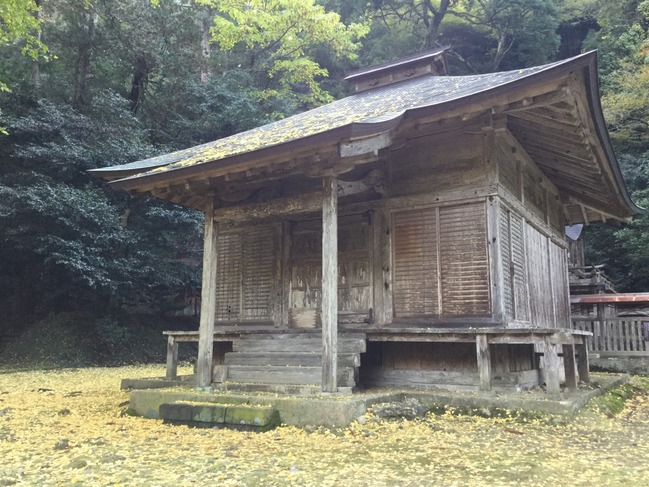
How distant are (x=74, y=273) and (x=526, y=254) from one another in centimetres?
1388

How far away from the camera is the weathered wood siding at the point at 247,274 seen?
10.2m

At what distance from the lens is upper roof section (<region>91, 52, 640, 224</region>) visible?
6.70 m

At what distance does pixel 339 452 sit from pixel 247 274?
18.7 ft

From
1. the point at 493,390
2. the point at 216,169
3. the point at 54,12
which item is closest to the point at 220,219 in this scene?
the point at 216,169

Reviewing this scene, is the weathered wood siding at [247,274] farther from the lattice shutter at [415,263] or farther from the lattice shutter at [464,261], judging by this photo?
the lattice shutter at [464,261]

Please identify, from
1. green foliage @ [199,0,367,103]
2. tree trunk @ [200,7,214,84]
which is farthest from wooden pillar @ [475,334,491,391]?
green foliage @ [199,0,367,103]

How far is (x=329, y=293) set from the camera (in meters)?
7.03

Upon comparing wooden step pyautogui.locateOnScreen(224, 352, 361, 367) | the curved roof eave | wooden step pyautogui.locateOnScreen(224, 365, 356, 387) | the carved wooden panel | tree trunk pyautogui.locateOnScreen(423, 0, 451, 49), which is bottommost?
wooden step pyautogui.locateOnScreen(224, 365, 356, 387)

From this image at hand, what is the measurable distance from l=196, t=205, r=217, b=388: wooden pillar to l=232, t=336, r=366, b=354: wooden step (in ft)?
2.46

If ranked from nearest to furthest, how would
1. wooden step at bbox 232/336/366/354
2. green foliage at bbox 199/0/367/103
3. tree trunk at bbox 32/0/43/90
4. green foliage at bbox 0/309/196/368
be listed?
wooden step at bbox 232/336/366/354, green foliage at bbox 0/309/196/368, tree trunk at bbox 32/0/43/90, green foliage at bbox 199/0/367/103

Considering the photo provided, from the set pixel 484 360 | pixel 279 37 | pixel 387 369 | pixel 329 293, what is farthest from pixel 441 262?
pixel 279 37

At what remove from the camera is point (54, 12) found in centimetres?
2052

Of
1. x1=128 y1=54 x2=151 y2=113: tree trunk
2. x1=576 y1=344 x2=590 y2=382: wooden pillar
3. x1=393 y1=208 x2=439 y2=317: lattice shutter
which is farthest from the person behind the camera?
x1=128 y1=54 x2=151 y2=113: tree trunk

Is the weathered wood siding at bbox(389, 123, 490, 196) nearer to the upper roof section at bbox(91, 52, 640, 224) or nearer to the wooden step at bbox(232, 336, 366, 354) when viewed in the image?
the upper roof section at bbox(91, 52, 640, 224)
